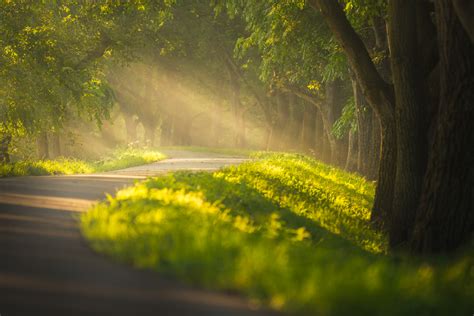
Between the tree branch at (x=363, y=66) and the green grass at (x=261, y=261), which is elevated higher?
the tree branch at (x=363, y=66)

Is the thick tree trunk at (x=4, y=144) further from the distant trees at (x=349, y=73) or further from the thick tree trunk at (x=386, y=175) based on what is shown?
the thick tree trunk at (x=386, y=175)

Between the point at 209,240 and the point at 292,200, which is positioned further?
the point at 292,200

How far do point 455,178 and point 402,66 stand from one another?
109 inches

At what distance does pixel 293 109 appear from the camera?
145 feet

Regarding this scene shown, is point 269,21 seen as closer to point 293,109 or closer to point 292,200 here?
point 292,200

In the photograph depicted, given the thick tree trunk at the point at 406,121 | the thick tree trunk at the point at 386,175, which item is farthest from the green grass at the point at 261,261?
the thick tree trunk at the point at 386,175

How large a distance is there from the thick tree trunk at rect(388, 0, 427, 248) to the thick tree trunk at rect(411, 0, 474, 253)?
145 cm

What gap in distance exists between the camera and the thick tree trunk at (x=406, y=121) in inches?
436

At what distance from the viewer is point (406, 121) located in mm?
11125

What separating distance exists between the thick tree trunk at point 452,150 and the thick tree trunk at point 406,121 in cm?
145

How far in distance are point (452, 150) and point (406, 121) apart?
6.26ft

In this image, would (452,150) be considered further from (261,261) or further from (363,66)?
(261,261)

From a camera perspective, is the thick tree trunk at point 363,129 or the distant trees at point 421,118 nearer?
the distant trees at point 421,118

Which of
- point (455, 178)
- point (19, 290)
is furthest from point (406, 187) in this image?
point (19, 290)
